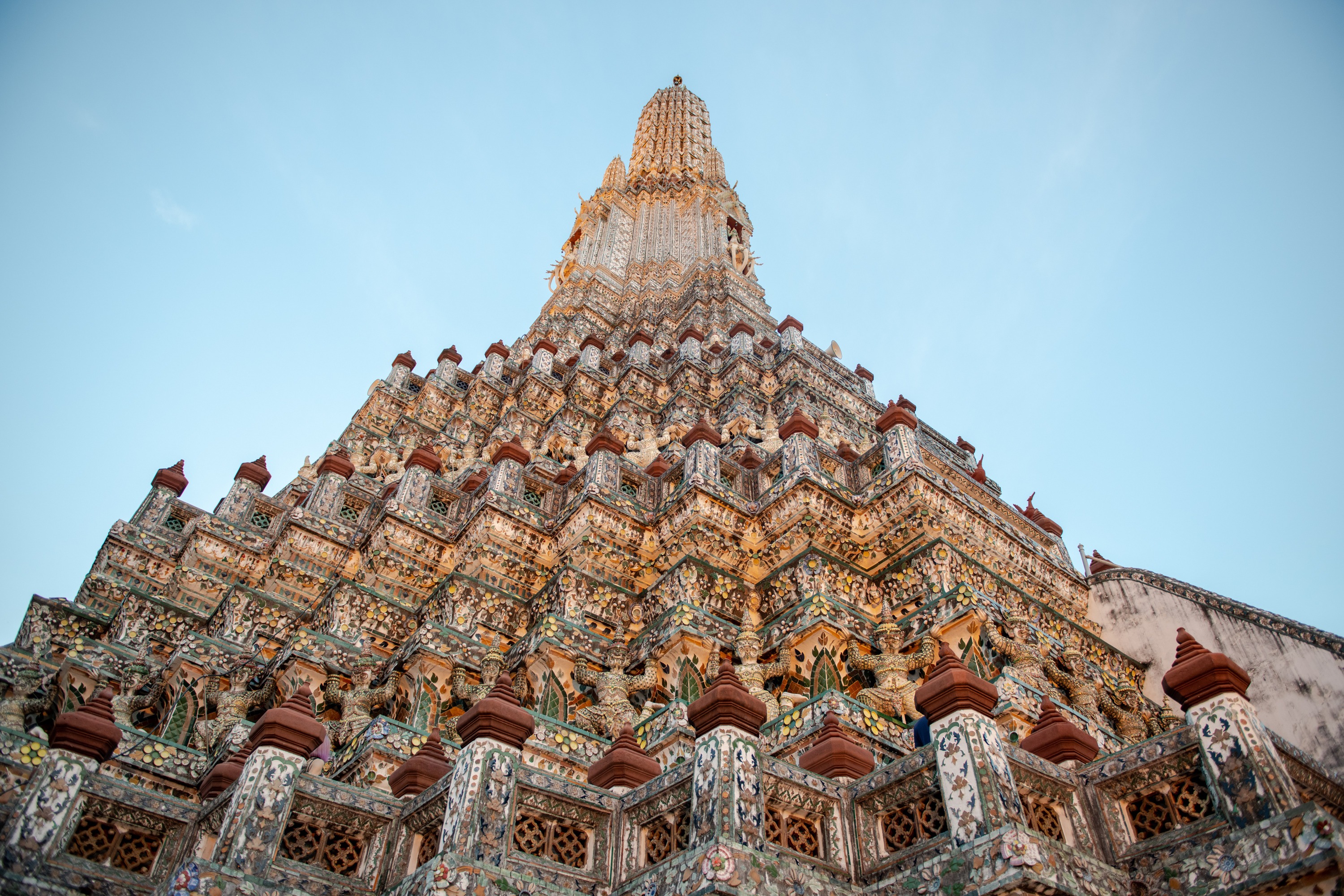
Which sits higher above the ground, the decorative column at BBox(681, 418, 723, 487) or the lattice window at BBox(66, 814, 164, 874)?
the decorative column at BBox(681, 418, 723, 487)

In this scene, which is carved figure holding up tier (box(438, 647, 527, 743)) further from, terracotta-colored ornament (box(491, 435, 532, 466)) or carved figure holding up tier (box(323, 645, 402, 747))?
terracotta-colored ornament (box(491, 435, 532, 466))

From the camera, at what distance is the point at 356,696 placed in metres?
11.1

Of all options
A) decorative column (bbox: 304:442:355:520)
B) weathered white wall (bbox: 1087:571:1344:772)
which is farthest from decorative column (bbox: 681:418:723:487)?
decorative column (bbox: 304:442:355:520)

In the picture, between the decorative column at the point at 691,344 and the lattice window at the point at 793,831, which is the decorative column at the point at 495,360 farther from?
the lattice window at the point at 793,831

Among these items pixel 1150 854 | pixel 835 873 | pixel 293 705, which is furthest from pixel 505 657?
pixel 1150 854

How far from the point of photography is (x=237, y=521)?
16422 millimetres

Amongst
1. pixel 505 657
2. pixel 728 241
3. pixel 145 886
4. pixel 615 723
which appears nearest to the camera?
pixel 145 886

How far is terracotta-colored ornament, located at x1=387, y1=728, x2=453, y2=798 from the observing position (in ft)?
23.9

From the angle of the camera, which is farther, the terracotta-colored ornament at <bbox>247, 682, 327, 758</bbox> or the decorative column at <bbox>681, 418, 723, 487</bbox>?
the decorative column at <bbox>681, 418, 723, 487</bbox>

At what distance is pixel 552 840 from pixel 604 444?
938cm

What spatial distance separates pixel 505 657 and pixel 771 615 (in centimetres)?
384

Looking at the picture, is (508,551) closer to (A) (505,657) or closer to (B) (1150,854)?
(A) (505,657)

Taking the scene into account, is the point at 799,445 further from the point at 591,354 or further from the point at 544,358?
the point at 544,358

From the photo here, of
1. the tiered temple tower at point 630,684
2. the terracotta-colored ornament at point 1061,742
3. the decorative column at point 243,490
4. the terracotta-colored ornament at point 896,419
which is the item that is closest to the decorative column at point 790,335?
the tiered temple tower at point 630,684
